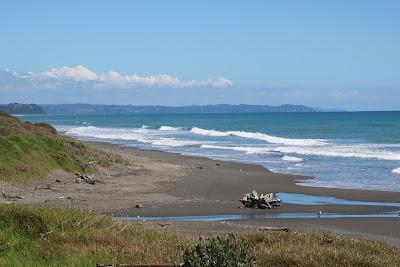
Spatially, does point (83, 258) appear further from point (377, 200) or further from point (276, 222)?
point (377, 200)

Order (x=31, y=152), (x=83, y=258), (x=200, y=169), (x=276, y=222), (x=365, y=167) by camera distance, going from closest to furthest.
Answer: (x=83, y=258) → (x=276, y=222) → (x=31, y=152) → (x=200, y=169) → (x=365, y=167)

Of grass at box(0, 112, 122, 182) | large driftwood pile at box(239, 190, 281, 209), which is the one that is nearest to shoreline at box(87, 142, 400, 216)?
large driftwood pile at box(239, 190, 281, 209)

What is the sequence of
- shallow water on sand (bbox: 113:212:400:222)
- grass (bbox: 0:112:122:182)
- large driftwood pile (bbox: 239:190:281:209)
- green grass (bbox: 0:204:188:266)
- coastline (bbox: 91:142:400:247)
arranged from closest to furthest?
green grass (bbox: 0:204:188:266) → coastline (bbox: 91:142:400:247) → shallow water on sand (bbox: 113:212:400:222) → large driftwood pile (bbox: 239:190:281:209) → grass (bbox: 0:112:122:182)

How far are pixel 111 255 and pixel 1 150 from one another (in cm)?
1497

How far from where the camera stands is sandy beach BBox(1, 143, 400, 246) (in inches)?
662

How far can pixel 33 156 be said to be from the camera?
24359 millimetres

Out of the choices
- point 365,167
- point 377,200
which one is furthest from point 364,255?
point 365,167

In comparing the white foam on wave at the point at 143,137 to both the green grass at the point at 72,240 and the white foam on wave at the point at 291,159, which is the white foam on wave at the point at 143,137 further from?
the green grass at the point at 72,240

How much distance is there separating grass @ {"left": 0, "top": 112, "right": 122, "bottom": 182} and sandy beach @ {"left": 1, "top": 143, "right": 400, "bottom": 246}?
0.57 m

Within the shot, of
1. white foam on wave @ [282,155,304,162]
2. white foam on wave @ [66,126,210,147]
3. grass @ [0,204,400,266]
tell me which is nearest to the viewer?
grass @ [0,204,400,266]

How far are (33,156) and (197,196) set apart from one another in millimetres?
6361

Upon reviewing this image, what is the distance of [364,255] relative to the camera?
1032 centimetres

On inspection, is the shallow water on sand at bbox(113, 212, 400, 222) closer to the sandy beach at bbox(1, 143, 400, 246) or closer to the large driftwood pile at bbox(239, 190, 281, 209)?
the sandy beach at bbox(1, 143, 400, 246)

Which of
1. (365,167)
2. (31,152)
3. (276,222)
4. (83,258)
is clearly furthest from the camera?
(365,167)
